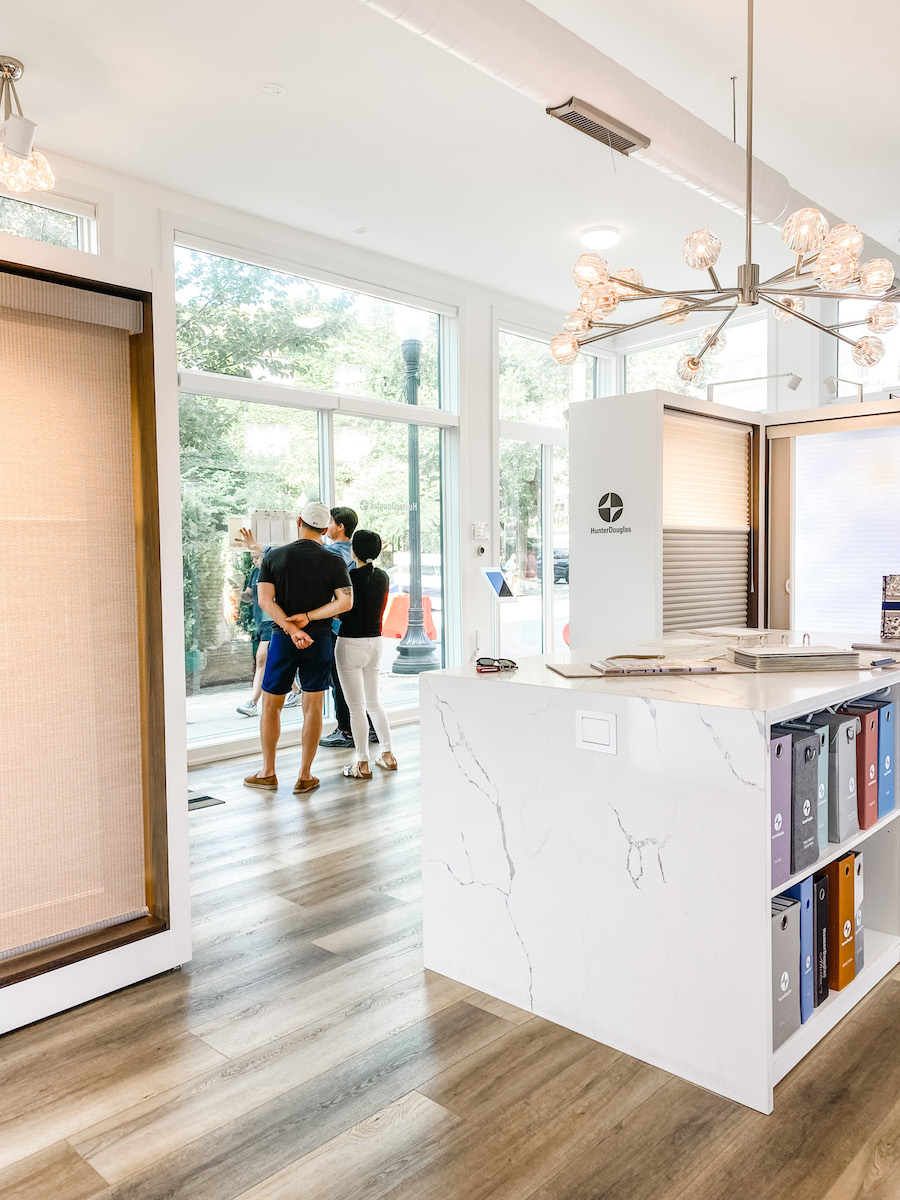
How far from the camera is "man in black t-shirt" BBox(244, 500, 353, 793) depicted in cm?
473

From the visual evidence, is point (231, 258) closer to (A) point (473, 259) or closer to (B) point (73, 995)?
(A) point (473, 259)

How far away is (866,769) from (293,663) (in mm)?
3051

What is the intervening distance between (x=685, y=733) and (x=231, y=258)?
188 inches

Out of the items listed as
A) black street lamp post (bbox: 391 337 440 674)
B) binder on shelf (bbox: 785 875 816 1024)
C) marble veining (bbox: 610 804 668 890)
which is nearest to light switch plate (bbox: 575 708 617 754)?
marble veining (bbox: 610 804 668 890)

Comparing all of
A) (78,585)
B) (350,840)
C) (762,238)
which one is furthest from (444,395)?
(78,585)

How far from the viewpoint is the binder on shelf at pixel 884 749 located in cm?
262

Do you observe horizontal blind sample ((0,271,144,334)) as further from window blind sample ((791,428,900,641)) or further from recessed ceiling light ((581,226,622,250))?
window blind sample ((791,428,900,641))

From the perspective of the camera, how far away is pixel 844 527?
5.69m

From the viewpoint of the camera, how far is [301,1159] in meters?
1.89

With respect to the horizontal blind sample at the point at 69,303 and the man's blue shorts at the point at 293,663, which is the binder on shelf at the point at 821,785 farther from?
the man's blue shorts at the point at 293,663

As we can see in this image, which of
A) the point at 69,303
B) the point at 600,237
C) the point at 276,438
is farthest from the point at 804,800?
the point at 600,237

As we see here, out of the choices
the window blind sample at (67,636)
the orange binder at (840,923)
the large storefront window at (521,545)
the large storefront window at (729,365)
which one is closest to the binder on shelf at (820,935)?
the orange binder at (840,923)

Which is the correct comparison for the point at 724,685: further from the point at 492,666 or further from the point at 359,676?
the point at 359,676

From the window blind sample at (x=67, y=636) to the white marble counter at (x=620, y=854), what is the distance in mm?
941
